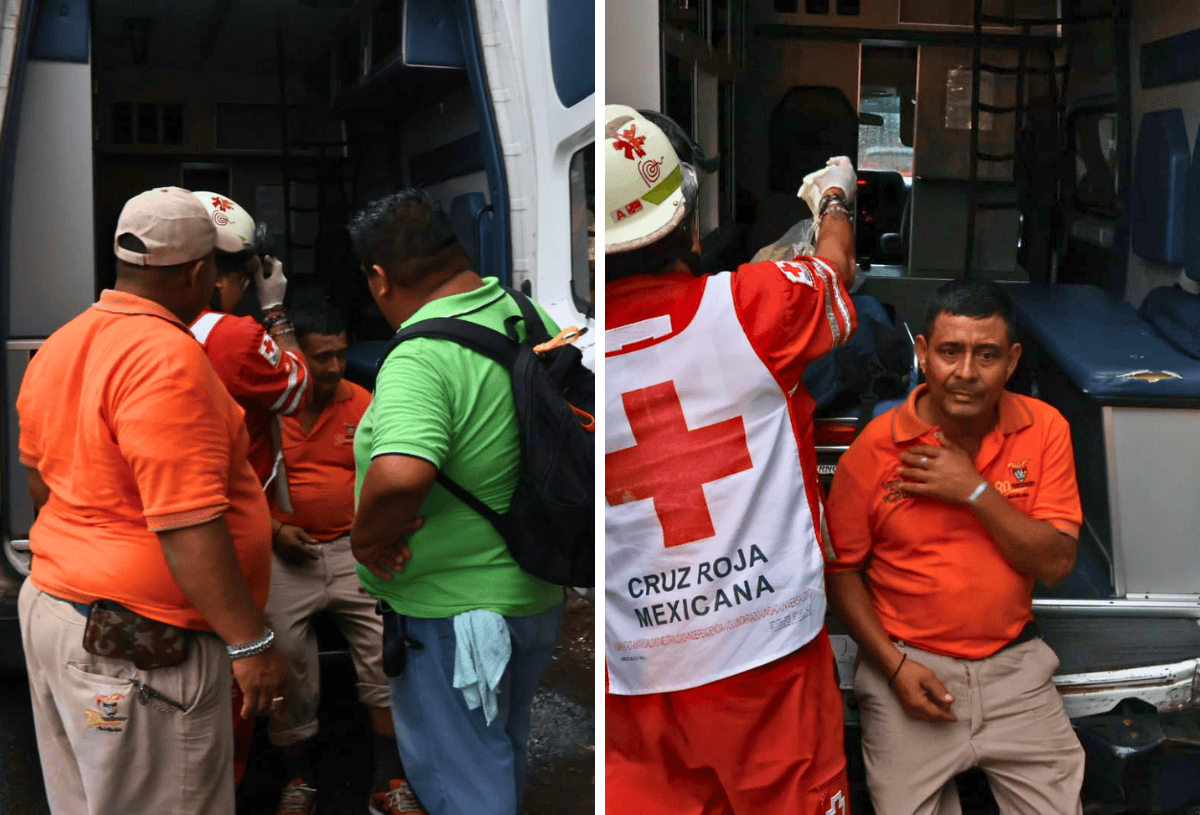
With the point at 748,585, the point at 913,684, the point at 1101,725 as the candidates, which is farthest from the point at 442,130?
the point at 1101,725

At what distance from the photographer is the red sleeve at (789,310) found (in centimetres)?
146

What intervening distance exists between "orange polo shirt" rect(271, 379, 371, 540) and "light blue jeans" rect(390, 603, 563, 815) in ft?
0.88

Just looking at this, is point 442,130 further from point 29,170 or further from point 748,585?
point 748,585

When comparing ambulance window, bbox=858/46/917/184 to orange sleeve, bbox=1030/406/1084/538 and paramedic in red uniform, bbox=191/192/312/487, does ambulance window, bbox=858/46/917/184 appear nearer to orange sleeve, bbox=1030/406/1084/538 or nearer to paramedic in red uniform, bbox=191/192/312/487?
orange sleeve, bbox=1030/406/1084/538

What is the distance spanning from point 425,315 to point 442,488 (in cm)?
22

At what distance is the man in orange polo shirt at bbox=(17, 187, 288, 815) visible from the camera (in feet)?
4.06

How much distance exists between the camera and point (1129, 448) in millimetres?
1926

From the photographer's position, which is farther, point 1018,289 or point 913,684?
point 1018,289

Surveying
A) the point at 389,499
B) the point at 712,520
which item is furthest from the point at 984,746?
the point at 389,499

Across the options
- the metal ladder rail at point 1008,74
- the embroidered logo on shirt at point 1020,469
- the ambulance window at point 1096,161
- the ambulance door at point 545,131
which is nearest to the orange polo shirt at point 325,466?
the ambulance door at point 545,131

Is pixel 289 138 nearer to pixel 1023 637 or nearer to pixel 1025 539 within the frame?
pixel 1025 539

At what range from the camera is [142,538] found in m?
1.27

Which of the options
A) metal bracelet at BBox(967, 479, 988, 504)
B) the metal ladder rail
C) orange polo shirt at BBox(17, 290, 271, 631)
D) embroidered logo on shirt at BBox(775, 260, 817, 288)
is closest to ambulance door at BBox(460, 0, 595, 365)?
embroidered logo on shirt at BBox(775, 260, 817, 288)

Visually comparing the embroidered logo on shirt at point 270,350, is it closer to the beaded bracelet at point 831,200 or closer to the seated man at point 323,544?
the seated man at point 323,544
